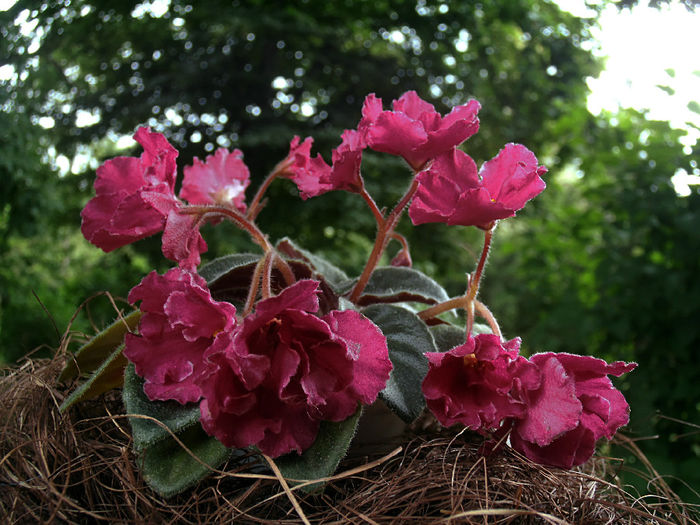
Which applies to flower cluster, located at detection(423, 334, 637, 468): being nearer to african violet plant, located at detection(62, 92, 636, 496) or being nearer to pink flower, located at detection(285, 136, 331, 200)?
african violet plant, located at detection(62, 92, 636, 496)

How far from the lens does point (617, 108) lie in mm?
2062

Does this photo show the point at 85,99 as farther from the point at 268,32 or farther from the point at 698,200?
the point at 698,200

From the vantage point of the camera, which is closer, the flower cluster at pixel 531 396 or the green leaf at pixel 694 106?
the flower cluster at pixel 531 396

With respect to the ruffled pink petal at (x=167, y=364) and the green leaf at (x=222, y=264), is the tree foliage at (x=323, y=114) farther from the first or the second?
the ruffled pink petal at (x=167, y=364)

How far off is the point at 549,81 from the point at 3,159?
296 centimetres

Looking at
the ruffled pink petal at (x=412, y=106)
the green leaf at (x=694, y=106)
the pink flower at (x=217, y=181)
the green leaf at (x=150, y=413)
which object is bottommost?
the green leaf at (x=694, y=106)

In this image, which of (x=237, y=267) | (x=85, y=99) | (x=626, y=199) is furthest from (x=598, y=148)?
(x=85, y=99)

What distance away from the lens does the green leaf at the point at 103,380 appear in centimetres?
59

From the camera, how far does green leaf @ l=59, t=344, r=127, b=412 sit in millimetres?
593

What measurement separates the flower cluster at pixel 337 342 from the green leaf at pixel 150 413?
0.01 metres

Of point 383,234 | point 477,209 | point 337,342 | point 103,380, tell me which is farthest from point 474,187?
point 103,380

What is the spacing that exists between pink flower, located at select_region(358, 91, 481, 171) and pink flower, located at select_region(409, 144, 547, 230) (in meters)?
0.02

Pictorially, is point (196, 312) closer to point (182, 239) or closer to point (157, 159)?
point (182, 239)

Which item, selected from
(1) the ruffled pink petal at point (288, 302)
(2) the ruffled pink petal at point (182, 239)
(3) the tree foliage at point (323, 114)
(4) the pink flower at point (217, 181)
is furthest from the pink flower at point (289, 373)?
(3) the tree foliage at point (323, 114)
